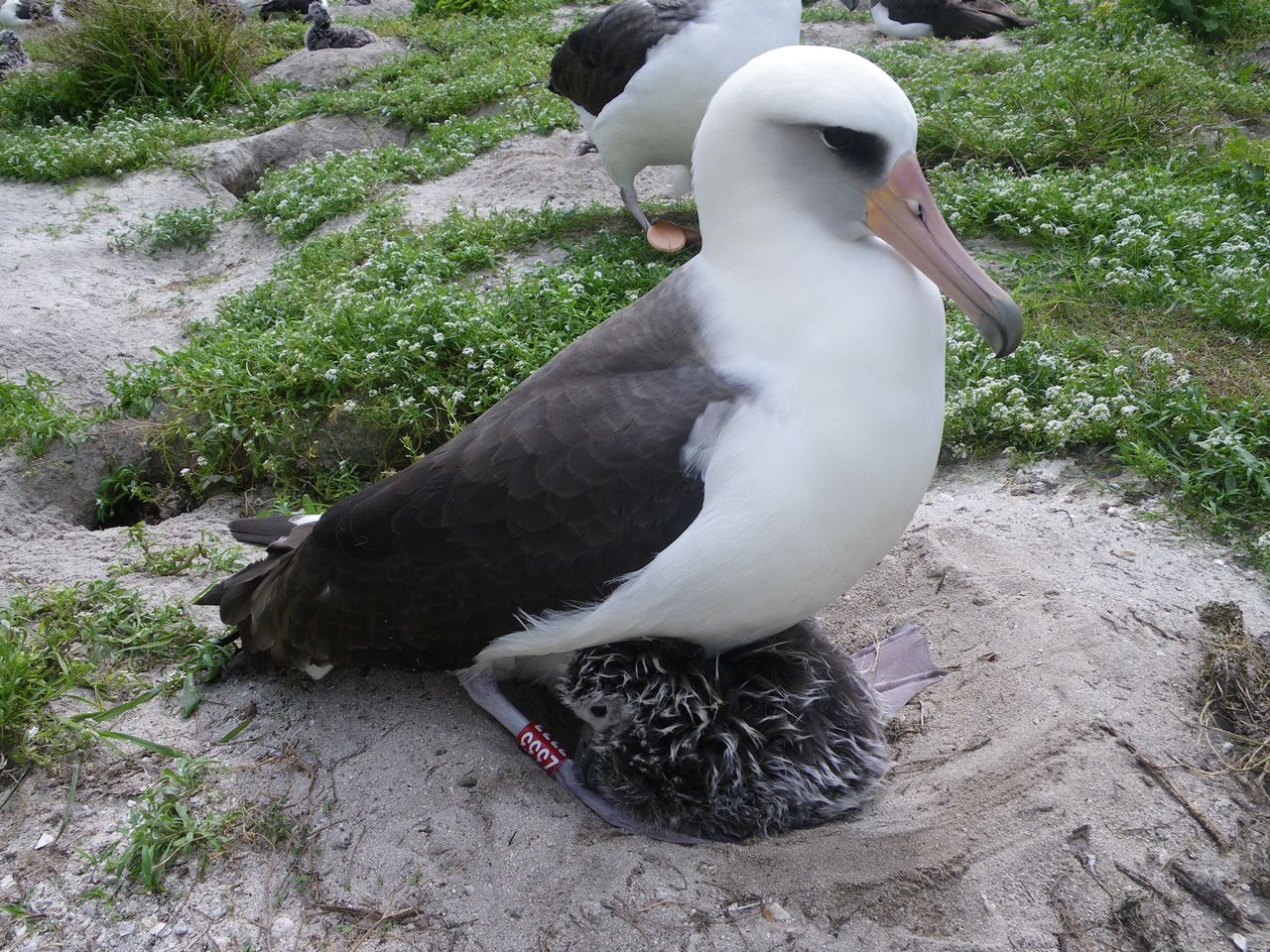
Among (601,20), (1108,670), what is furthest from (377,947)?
(601,20)

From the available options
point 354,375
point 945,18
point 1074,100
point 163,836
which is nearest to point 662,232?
point 354,375

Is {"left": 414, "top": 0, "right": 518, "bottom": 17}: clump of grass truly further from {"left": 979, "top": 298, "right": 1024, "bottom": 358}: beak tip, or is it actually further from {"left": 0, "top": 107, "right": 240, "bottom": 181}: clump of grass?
{"left": 979, "top": 298, "right": 1024, "bottom": 358}: beak tip

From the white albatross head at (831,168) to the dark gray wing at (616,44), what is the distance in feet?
11.6

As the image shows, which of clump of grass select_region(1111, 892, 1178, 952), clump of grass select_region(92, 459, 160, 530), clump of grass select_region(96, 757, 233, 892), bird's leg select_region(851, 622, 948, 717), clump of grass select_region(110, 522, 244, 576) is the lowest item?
clump of grass select_region(92, 459, 160, 530)

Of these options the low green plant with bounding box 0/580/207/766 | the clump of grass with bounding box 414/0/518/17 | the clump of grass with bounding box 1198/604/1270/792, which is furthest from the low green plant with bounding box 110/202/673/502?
the clump of grass with bounding box 414/0/518/17

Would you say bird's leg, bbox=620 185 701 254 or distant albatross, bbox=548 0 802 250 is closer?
distant albatross, bbox=548 0 802 250

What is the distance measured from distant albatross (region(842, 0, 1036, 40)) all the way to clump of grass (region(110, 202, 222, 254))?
22.0 feet

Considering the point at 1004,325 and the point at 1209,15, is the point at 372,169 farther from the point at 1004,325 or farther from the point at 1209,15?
the point at 1209,15

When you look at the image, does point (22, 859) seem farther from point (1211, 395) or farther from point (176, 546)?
point (1211, 395)

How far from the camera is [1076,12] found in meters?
9.14

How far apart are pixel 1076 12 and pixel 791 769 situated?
8.70m

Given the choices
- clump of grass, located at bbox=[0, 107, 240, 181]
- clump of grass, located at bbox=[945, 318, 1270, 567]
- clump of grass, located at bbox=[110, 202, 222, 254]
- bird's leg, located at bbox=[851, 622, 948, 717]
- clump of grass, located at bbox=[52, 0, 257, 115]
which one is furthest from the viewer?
clump of grass, located at bbox=[52, 0, 257, 115]

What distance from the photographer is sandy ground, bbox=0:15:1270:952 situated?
241cm

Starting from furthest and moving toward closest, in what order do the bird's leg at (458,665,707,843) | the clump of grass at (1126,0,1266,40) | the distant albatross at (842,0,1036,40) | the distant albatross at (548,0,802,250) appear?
1. the distant albatross at (842,0,1036,40)
2. the clump of grass at (1126,0,1266,40)
3. the distant albatross at (548,0,802,250)
4. the bird's leg at (458,665,707,843)
